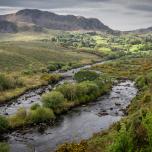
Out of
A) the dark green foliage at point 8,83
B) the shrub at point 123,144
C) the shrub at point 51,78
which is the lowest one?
the shrub at point 51,78

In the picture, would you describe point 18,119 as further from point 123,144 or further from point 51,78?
point 51,78

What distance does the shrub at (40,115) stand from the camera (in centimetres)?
8888

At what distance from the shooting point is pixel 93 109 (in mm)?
104125

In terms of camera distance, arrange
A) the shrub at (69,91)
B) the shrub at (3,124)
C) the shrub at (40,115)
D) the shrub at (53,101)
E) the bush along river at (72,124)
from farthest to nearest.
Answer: the shrub at (69,91) → the shrub at (53,101) → the shrub at (40,115) → the shrub at (3,124) → the bush along river at (72,124)

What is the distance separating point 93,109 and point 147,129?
54992 mm

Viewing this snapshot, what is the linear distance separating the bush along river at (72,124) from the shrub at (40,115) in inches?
101

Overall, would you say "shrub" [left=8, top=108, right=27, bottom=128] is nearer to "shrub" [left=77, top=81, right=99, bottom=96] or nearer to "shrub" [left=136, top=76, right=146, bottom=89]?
"shrub" [left=77, top=81, right=99, bottom=96]

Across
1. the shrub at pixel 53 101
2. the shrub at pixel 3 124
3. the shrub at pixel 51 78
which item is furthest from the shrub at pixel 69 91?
the shrub at pixel 51 78

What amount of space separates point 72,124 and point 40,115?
318 inches

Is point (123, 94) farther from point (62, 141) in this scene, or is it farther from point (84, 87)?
point (62, 141)

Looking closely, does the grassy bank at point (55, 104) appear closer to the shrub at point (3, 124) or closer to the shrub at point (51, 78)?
the shrub at point (3, 124)

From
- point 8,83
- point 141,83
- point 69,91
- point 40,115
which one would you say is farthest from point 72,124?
point 141,83

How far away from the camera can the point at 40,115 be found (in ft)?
295

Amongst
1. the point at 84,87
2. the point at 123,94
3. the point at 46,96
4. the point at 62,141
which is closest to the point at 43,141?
the point at 62,141
